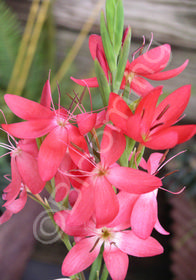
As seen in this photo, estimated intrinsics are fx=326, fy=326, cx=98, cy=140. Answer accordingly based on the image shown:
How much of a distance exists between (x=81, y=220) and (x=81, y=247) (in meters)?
0.04

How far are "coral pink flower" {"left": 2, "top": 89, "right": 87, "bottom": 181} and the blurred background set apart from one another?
502 millimetres

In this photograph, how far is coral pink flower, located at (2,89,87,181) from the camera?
0.19m

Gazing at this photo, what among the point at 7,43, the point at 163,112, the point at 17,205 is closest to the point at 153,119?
the point at 163,112

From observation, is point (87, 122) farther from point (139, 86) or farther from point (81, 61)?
point (81, 61)

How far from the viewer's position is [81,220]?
0.19 meters

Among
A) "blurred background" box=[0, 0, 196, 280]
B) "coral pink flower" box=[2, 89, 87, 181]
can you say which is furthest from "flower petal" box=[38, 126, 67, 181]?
"blurred background" box=[0, 0, 196, 280]

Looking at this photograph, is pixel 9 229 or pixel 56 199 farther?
pixel 9 229

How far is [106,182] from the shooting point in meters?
0.19

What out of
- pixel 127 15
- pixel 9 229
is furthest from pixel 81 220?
pixel 127 15

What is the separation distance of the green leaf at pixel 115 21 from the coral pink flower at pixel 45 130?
6 centimetres

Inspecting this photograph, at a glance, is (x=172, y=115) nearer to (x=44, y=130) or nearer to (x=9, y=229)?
(x=44, y=130)

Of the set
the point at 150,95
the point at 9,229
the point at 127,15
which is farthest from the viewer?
the point at 127,15

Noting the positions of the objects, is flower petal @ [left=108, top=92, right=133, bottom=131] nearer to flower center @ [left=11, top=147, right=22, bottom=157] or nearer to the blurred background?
flower center @ [left=11, top=147, right=22, bottom=157]

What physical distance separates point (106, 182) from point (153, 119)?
0.15 feet
